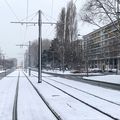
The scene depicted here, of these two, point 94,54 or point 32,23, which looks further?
point 94,54

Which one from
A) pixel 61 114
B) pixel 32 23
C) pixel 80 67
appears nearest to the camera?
pixel 61 114

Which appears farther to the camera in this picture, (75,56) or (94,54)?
(94,54)

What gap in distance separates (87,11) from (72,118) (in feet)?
106

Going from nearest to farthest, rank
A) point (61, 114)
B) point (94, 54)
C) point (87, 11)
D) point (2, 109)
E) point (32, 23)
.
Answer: point (61, 114), point (2, 109), point (32, 23), point (87, 11), point (94, 54)

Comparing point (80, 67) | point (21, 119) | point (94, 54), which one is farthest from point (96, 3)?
point (94, 54)

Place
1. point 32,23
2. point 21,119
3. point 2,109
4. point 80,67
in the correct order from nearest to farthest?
point 21,119 < point 2,109 < point 32,23 < point 80,67

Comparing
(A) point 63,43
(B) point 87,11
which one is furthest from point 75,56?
(B) point 87,11

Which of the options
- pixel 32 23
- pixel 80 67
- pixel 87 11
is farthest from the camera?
pixel 80 67

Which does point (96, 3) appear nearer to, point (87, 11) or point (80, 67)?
point (87, 11)

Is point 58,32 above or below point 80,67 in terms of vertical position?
above

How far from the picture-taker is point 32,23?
4147 centimetres

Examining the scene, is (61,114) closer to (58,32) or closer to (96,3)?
(96,3)

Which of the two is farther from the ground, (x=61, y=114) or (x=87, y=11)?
(x=87, y=11)

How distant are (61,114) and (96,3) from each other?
1154 inches
